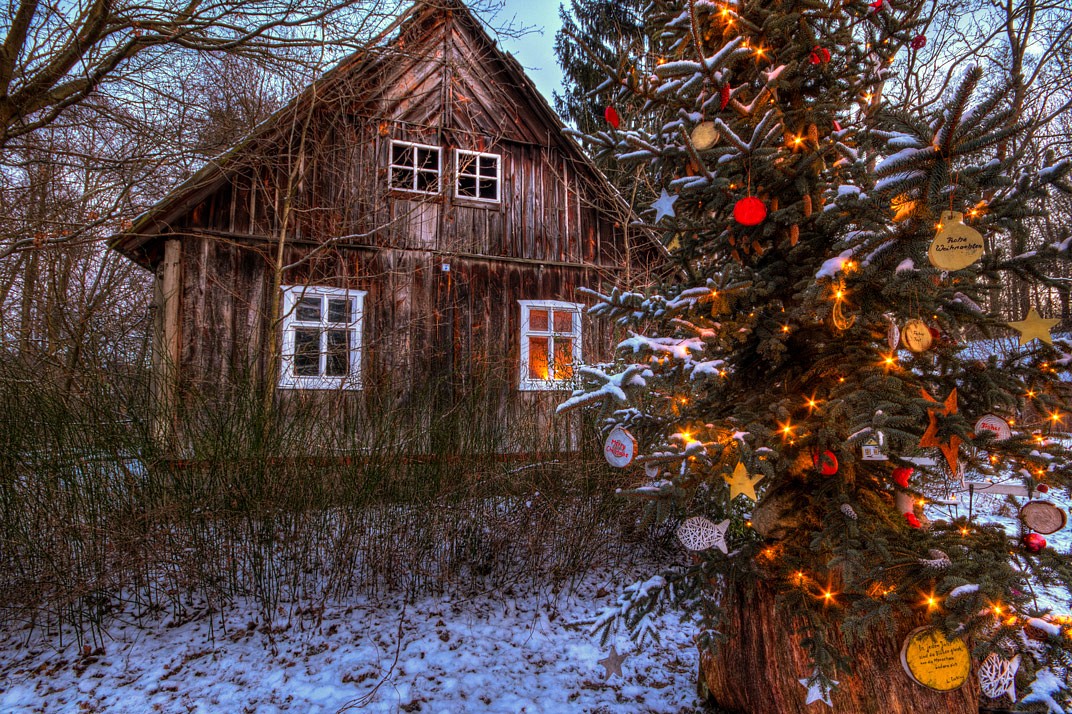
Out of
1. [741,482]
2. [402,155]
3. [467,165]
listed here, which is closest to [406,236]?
[402,155]

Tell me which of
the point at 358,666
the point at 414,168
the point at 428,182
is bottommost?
the point at 358,666

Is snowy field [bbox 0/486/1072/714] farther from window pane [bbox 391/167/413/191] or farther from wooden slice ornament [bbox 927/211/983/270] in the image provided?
window pane [bbox 391/167/413/191]

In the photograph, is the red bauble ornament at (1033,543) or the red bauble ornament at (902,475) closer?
the red bauble ornament at (1033,543)

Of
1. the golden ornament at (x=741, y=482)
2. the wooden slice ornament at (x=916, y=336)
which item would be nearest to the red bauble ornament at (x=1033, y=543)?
the wooden slice ornament at (x=916, y=336)

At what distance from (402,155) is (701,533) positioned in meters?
7.72

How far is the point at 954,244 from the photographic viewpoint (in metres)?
1.63

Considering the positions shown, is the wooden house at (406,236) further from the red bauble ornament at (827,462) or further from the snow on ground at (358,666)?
the red bauble ornament at (827,462)

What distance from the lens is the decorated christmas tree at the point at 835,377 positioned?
1.86m

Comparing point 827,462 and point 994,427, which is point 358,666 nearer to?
point 827,462

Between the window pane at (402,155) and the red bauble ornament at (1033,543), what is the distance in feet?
27.3

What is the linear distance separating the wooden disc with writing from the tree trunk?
0.27 ft

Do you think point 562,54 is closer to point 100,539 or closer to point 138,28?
point 138,28

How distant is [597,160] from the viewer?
2.81 metres

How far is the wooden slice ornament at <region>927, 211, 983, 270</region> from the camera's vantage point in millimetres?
1595
